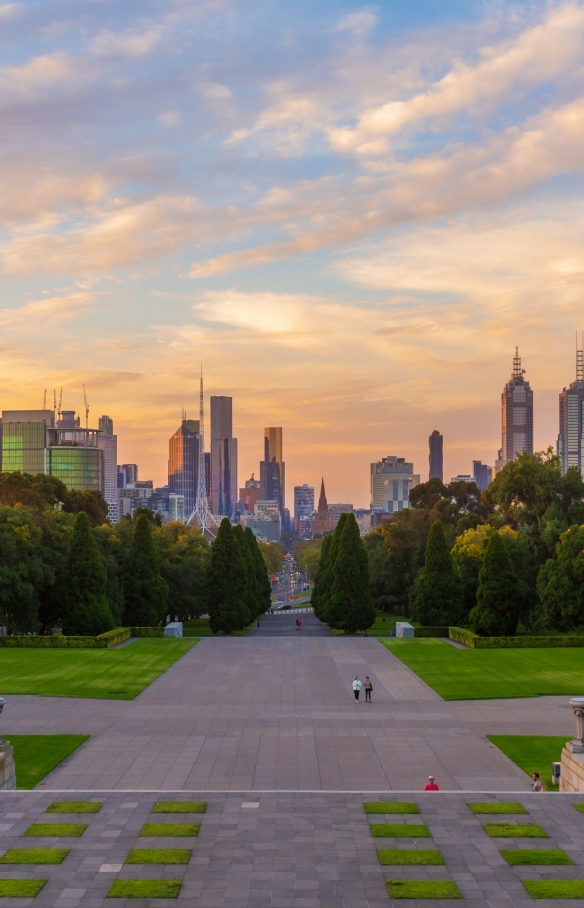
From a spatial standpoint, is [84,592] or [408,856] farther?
[84,592]

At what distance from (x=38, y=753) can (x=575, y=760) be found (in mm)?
14925

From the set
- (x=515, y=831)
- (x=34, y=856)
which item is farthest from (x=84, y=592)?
(x=515, y=831)

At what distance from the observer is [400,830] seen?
18.8 m

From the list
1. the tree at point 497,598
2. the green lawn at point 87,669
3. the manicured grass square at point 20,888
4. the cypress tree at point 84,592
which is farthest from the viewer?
the tree at point 497,598

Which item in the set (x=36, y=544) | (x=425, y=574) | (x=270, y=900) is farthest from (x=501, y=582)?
(x=270, y=900)

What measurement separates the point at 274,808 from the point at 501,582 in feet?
135

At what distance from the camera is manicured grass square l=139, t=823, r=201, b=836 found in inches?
731

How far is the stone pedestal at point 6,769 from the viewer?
75.0 ft

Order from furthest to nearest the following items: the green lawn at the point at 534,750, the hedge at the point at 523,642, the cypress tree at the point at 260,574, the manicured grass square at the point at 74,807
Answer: the cypress tree at the point at 260,574
the hedge at the point at 523,642
the green lawn at the point at 534,750
the manicured grass square at the point at 74,807

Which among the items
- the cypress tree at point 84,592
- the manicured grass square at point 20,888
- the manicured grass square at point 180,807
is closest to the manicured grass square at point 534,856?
the manicured grass square at point 180,807

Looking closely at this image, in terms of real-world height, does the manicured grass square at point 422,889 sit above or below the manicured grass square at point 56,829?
above

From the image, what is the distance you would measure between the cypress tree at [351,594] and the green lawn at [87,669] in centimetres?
1644

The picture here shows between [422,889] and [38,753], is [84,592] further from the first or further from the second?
[422,889]

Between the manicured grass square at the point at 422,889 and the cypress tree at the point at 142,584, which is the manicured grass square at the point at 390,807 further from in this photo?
the cypress tree at the point at 142,584
